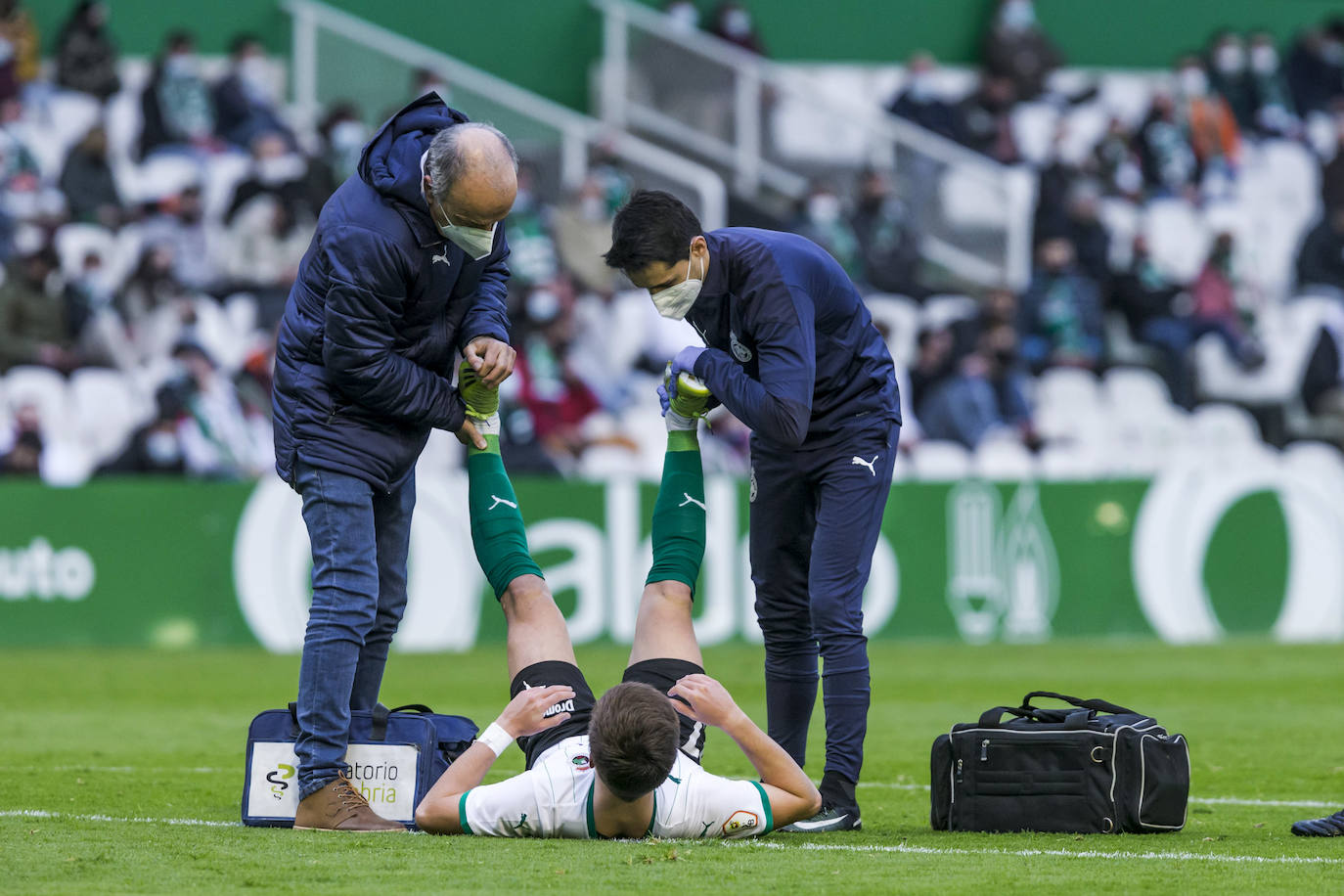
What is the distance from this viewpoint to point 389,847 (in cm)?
566

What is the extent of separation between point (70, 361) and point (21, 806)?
394 inches

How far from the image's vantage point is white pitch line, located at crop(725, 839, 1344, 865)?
18.3 feet

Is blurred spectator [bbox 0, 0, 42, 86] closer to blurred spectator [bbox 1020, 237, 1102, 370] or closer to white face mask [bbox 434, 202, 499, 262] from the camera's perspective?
blurred spectator [bbox 1020, 237, 1102, 370]

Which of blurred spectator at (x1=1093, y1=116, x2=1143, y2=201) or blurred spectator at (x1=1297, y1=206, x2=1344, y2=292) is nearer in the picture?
blurred spectator at (x1=1297, y1=206, x2=1344, y2=292)

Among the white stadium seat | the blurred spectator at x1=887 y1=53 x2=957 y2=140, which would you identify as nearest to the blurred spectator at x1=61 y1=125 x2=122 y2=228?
the white stadium seat

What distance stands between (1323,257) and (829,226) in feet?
20.1

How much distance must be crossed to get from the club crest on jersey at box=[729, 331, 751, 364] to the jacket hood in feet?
3.86

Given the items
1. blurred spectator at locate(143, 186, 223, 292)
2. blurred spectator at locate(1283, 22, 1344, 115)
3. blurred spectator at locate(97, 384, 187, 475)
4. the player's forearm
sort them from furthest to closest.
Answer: blurred spectator at locate(1283, 22, 1344, 115) < blurred spectator at locate(143, 186, 223, 292) < blurred spectator at locate(97, 384, 187, 475) < the player's forearm

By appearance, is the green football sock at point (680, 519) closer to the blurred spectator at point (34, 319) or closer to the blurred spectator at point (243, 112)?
the blurred spectator at point (34, 319)

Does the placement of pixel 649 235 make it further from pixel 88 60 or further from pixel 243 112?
pixel 88 60

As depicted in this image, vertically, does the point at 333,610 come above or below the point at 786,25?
below

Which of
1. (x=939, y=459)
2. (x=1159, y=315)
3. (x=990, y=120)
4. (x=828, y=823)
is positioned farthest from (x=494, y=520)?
(x=990, y=120)

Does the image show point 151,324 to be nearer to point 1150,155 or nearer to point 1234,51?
point 1150,155

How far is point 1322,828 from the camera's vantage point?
6.13m
